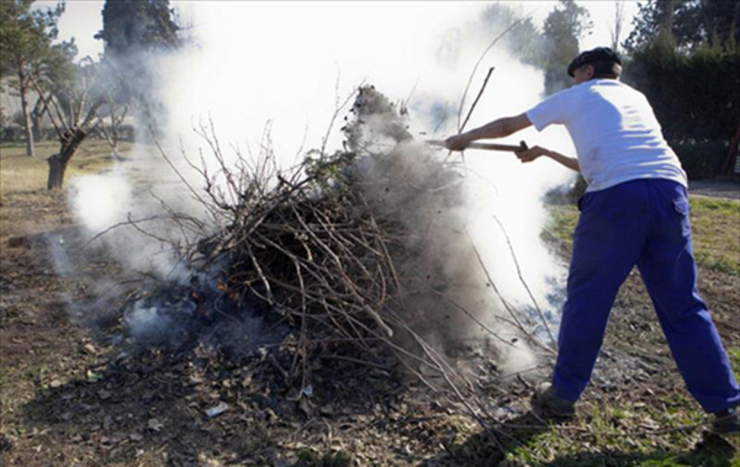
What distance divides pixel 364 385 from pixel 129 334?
188 cm

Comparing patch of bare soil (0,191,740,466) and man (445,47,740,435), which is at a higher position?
man (445,47,740,435)

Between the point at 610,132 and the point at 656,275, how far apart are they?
78cm

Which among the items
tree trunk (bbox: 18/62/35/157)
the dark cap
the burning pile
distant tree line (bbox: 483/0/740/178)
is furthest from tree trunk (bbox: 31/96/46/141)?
the dark cap

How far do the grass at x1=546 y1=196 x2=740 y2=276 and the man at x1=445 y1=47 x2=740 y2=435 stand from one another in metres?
2.54

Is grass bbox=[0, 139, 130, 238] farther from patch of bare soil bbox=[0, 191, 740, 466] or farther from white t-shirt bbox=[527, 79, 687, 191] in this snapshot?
white t-shirt bbox=[527, 79, 687, 191]

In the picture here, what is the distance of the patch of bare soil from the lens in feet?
9.30

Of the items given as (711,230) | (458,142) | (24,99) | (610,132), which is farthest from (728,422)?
(24,99)

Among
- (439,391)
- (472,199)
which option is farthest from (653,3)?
(439,391)

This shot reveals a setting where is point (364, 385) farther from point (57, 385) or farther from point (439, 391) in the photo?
point (57, 385)

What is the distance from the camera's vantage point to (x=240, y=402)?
323cm

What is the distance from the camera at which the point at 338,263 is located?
12.0 feet

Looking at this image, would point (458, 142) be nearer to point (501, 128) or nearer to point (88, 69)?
point (501, 128)

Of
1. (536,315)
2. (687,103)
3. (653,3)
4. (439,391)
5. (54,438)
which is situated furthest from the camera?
(653,3)

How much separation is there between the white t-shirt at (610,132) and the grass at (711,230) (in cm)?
249
